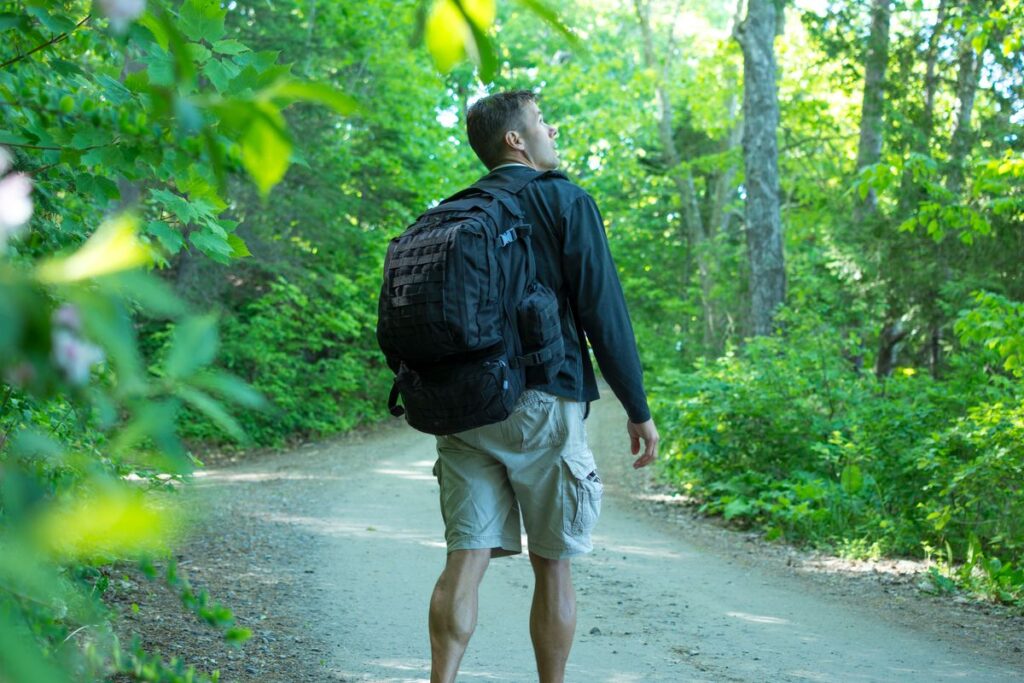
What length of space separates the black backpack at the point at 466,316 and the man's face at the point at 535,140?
0.29 metres

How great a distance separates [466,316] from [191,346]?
2055 millimetres

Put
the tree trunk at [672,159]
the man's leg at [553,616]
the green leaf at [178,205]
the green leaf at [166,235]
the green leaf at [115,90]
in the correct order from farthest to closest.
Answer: the tree trunk at [672,159] → the man's leg at [553,616] → the green leaf at [178,205] → the green leaf at [166,235] → the green leaf at [115,90]

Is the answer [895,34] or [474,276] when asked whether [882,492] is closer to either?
[474,276]

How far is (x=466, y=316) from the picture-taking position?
9.79 ft

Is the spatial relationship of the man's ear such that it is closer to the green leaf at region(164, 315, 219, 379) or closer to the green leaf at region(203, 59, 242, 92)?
the green leaf at region(203, 59, 242, 92)

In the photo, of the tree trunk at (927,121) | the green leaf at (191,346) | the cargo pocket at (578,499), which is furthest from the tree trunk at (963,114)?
the green leaf at (191,346)

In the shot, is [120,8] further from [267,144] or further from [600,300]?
[600,300]

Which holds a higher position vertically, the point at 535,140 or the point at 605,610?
the point at 535,140

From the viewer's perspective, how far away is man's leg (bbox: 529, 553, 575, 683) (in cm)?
328

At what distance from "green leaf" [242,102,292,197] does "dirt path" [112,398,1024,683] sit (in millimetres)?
3554

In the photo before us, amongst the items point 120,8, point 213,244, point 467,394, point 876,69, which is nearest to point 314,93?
point 120,8

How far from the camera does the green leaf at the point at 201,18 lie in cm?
241

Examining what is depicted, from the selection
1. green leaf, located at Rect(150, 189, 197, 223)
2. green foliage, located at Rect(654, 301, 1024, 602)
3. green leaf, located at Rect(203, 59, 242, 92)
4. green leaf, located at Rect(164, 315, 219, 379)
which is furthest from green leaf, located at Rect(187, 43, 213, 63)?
green foliage, located at Rect(654, 301, 1024, 602)

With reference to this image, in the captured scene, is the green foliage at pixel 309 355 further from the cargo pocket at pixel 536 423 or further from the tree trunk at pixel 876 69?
the cargo pocket at pixel 536 423
